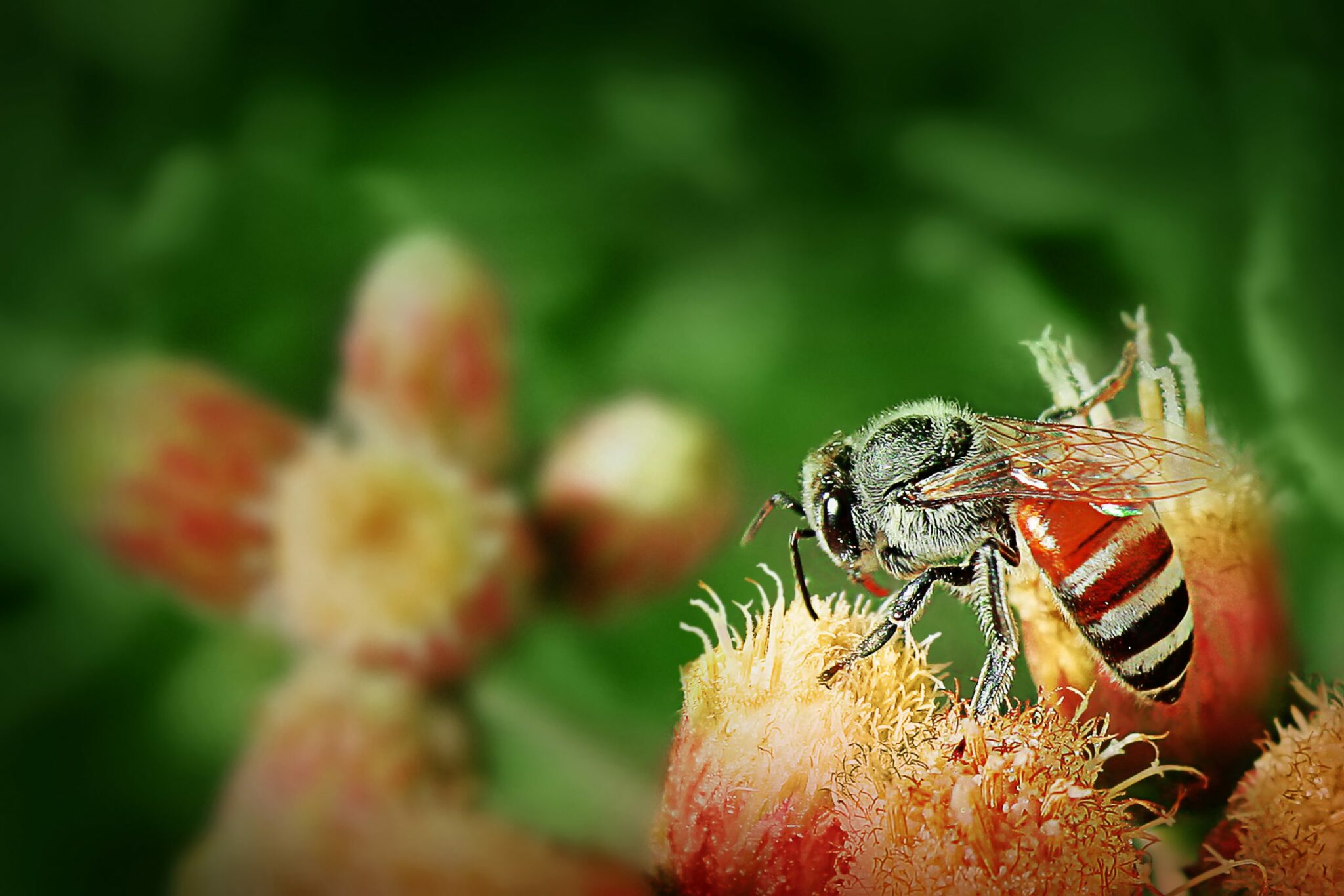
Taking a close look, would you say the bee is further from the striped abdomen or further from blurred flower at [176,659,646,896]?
blurred flower at [176,659,646,896]

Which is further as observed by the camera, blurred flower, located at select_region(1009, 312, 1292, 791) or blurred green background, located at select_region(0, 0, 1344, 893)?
blurred flower, located at select_region(1009, 312, 1292, 791)

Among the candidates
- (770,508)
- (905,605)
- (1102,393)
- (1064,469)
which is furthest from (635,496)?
(1102,393)

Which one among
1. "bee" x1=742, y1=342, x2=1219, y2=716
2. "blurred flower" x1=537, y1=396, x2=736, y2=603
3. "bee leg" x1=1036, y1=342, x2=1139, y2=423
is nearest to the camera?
"blurred flower" x1=537, y1=396, x2=736, y2=603

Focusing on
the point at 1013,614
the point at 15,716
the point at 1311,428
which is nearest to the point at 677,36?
the point at 1013,614

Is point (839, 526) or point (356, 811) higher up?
point (839, 526)

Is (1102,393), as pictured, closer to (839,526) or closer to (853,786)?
(839,526)

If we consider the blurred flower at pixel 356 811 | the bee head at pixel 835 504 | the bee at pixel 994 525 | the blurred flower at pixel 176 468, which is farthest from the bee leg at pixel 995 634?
the blurred flower at pixel 176 468

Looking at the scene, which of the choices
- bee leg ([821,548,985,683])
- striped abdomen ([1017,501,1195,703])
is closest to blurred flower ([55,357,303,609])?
bee leg ([821,548,985,683])
